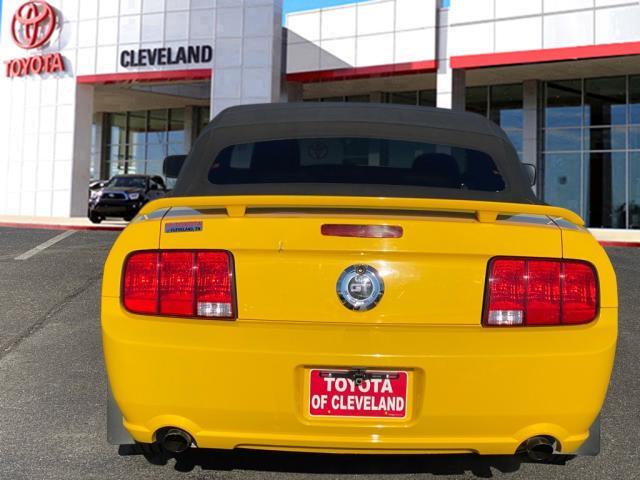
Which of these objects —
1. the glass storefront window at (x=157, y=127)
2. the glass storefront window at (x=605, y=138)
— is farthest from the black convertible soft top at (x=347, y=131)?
the glass storefront window at (x=157, y=127)

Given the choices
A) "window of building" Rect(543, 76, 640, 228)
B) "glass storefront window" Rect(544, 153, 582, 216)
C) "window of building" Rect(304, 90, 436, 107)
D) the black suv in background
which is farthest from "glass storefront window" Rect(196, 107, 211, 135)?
"glass storefront window" Rect(544, 153, 582, 216)

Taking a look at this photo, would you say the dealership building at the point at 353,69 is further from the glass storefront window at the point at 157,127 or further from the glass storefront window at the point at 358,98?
the glass storefront window at the point at 157,127

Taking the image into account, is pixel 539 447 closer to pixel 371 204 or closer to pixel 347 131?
pixel 371 204

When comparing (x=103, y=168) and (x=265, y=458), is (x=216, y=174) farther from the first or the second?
(x=103, y=168)

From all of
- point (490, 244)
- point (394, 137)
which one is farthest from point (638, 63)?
point (490, 244)

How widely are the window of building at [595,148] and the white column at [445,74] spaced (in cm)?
470

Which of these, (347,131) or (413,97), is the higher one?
(413,97)

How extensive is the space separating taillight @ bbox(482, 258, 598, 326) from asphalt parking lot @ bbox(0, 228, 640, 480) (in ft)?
3.27

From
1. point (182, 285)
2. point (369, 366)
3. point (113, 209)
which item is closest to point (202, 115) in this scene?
point (113, 209)

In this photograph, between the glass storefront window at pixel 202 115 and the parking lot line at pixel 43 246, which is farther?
the glass storefront window at pixel 202 115

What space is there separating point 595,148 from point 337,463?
21023 mm

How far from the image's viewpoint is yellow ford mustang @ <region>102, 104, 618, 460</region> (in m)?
2.35

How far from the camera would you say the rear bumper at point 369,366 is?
7.68ft

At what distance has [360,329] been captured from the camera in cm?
235
